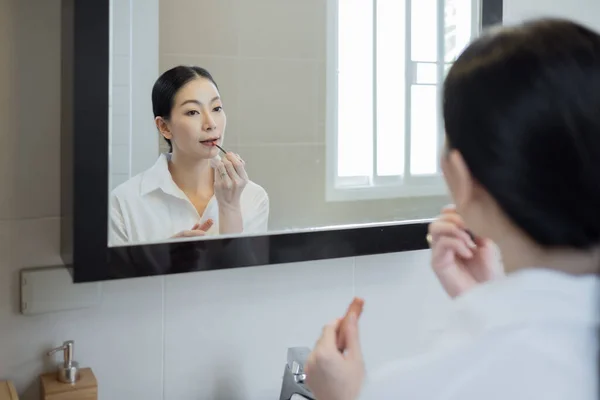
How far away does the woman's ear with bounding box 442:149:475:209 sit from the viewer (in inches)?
26.6

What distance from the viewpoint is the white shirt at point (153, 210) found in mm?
945

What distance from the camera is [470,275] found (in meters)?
0.92

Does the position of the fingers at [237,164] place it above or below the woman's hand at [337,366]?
above

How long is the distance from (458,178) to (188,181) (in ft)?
1.47

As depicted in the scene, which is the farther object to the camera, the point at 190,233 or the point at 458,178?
the point at 190,233

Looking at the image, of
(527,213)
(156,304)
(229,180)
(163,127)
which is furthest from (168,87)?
(527,213)

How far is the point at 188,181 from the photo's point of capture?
3.33 feet

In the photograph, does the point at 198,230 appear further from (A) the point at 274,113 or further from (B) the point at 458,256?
(B) the point at 458,256

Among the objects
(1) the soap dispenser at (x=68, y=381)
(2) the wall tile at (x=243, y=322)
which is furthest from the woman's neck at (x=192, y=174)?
(1) the soap dispenser at (x=68, y=381)

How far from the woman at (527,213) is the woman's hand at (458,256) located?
0.20 meters

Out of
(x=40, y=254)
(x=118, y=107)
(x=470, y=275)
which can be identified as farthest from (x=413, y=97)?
(x=40, y=254)

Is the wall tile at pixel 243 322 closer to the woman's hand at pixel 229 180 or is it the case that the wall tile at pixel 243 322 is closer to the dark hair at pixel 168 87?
the woman's hand at pixel 229 180

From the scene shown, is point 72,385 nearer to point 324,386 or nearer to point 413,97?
point 324,386

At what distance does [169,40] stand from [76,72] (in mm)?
155
